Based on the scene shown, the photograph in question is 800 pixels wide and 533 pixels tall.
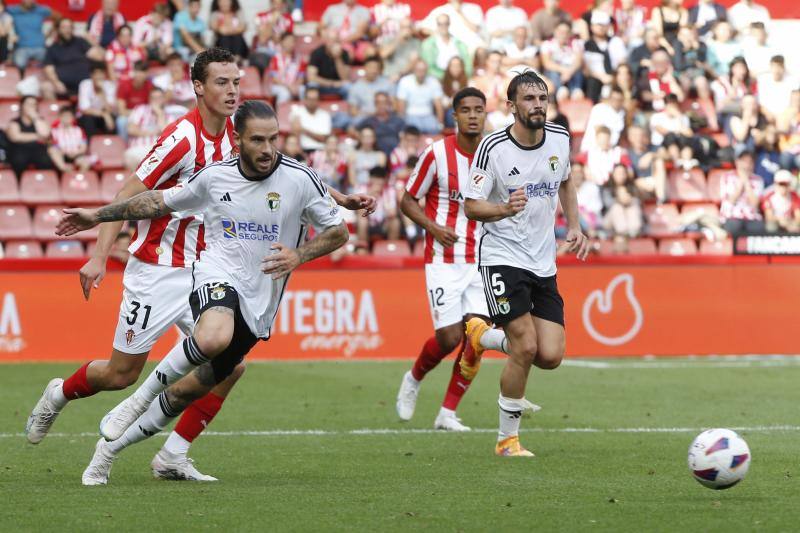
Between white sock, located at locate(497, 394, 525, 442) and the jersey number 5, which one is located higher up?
the jersey number 5

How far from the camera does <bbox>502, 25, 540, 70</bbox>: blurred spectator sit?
22.8m

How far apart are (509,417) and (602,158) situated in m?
12.8

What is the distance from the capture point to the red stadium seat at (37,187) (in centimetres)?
2059

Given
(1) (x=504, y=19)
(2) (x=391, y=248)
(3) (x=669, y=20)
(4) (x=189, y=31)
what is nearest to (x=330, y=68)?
(4) (x=189, y=31)

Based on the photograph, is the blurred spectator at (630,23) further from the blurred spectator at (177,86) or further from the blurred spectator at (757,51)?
the blurred spectator at (177,86)

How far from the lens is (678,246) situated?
2044 cm

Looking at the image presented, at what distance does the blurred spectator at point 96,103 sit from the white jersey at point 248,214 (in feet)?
45.7

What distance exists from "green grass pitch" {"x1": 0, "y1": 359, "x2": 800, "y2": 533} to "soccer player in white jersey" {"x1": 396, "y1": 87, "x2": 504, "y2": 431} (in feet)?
1.75

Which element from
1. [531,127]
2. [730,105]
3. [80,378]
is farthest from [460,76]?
[80,378]

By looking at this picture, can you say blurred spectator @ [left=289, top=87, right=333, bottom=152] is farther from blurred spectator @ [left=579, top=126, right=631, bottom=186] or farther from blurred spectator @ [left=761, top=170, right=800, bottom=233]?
blurred spectator @ [left=761, top=170, right=800, bottom=233]

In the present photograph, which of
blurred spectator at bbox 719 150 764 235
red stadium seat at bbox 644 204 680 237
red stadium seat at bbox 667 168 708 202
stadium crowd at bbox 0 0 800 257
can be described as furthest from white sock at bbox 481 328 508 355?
red stadium seat at bbox 667 168 708 202

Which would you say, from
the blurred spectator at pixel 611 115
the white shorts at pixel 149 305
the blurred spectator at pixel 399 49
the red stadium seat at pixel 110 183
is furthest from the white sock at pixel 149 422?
the blurred spectator at pixel 399 49

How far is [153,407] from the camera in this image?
7.86 meters

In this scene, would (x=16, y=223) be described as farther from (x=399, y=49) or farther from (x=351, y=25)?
(x=399, y=49)
